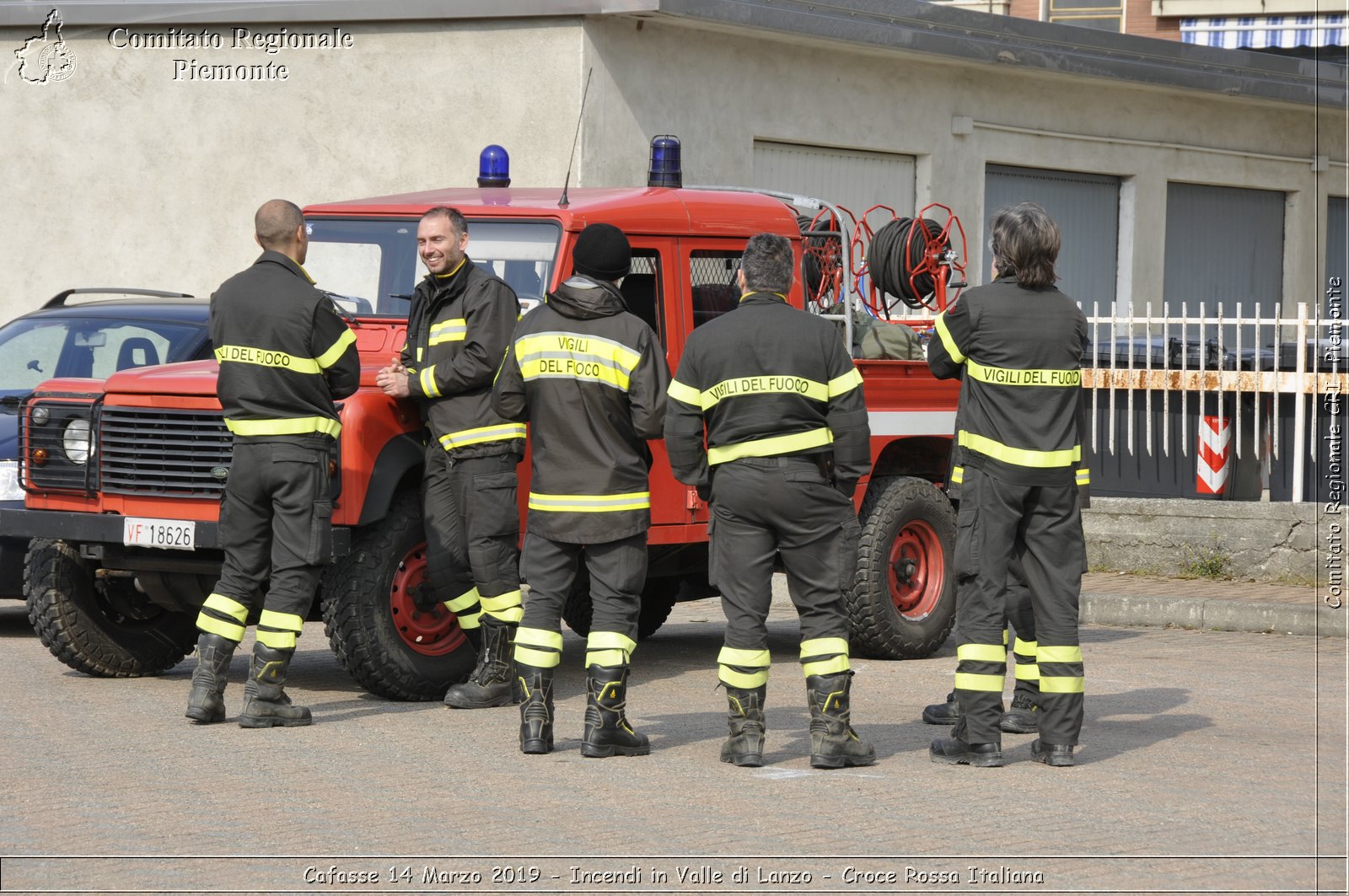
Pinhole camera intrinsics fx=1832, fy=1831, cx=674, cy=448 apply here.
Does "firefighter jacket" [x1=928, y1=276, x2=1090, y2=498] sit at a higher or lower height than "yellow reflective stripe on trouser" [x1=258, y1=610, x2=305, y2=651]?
higher

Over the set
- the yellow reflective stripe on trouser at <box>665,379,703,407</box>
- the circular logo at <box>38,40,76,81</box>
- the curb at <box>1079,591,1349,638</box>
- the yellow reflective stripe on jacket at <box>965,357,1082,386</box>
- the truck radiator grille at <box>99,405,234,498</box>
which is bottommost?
the curb at <box>1079,591,1349,638</box>

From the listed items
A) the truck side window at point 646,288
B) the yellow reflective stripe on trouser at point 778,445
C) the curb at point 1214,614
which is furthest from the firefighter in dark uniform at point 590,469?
the curb at point 1214,614

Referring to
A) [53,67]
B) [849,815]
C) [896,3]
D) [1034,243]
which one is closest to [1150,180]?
[896,3]

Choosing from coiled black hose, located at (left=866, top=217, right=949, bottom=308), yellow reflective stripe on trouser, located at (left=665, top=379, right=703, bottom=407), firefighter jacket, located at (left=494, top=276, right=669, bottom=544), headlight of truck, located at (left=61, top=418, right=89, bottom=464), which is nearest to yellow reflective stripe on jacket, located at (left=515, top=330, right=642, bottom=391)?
firefighter jacket, located at (left=494, top=276, right=669, bottom=544)

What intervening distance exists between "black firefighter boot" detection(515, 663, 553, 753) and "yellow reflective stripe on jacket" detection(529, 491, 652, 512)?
624 mm

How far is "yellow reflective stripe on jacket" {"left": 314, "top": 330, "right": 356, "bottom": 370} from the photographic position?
7562 millimetres

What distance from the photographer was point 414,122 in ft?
54.9

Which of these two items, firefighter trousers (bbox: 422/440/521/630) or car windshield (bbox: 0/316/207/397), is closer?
firefighter trousers (bbox: 422/440/521/630)

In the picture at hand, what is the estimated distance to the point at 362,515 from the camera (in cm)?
782

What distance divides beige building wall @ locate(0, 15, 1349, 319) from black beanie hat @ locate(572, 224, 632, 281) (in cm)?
867

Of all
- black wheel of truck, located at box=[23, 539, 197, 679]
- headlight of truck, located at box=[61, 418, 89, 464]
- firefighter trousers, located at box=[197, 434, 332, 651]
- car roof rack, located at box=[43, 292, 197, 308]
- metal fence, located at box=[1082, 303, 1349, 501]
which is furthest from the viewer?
metal fence, located at box=[1082, 303, 1349, 501]

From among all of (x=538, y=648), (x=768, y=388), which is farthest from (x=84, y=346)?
(x=768, y=388)

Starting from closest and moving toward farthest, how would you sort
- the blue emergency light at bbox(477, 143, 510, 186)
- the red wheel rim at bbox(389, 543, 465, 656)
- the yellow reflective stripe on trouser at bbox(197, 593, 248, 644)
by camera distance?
the yellow reflective stripe on trouser at bbox(197, 593, 248, 644) → the red wheel rim at bbox(389, 543, 465, 656) → the blue emergency light at bbox(477, 143, 510, 186)

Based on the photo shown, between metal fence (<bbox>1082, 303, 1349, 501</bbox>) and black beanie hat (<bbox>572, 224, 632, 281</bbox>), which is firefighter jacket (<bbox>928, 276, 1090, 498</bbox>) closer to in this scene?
black beanie hat (<bbox>572, 224, 632, 281</bbox>)
